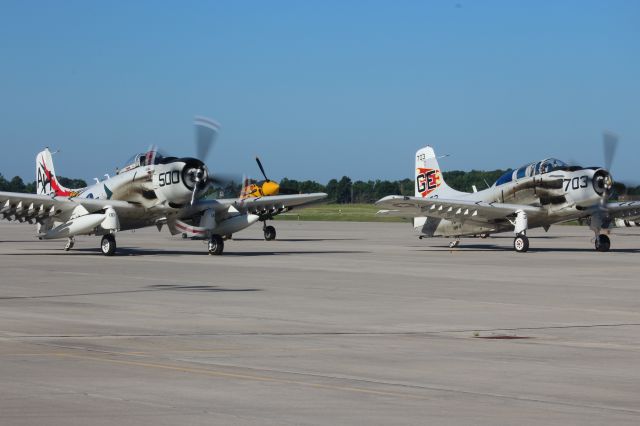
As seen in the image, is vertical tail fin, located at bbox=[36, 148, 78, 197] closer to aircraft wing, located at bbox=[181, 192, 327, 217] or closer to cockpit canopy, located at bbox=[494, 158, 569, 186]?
Result: aircraft wing, located at bbox=[181, 192, 327, 217]

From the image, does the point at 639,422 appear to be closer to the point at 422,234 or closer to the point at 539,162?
the point at 539,162

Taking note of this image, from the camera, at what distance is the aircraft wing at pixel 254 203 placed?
113 feet

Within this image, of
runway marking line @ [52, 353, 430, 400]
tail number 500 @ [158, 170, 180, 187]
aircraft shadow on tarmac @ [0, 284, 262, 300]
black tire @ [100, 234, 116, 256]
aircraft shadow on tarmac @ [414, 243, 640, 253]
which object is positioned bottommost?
runway marking line @ [52, 353, 430, 400]

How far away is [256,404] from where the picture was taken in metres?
7.91

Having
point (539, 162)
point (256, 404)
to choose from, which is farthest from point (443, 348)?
point (539, 162)

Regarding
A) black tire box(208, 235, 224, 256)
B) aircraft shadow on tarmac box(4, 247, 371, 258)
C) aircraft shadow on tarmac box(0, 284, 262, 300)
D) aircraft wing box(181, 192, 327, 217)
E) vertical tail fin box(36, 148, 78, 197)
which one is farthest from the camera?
vertical tail fin box(36, 148, 78, 197)

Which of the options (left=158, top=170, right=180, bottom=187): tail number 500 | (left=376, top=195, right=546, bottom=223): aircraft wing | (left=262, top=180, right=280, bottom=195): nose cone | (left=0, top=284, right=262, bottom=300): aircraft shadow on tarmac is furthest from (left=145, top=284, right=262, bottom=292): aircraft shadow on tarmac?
(left=262, top=180, right=280, bottom=195): nose cone

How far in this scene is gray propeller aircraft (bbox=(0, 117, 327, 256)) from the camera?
32.3 metres

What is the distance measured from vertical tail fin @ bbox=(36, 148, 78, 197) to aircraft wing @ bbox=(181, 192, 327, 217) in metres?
6.41

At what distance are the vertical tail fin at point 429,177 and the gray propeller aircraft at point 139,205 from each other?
9.58 m

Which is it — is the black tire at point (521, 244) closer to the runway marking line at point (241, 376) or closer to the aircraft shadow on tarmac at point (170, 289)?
the aircraft shadow on tarmac at point (170, 289)

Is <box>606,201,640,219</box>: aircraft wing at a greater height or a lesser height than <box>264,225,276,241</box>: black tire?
greater

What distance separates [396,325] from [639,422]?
666 centimetres

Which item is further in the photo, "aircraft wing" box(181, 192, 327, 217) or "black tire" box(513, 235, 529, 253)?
"black tire" box(513, 235, 529, 253)
